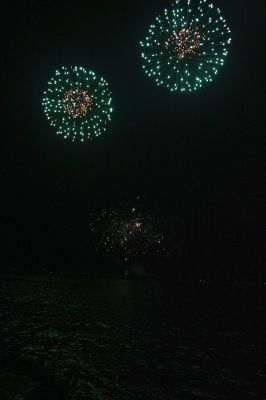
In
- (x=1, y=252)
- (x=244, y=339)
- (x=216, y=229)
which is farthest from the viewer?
(x=1, y=252)

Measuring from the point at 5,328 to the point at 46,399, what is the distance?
1.59 meters

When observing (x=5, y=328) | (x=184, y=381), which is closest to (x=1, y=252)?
(x=5, y=328)

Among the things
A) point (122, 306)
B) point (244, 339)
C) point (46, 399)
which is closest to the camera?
point (46, 399)

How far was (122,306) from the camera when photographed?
4711 millimetres

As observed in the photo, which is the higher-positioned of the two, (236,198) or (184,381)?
(236,198)

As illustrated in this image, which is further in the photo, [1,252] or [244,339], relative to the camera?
[1,252]

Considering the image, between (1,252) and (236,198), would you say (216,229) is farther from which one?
(1,252)

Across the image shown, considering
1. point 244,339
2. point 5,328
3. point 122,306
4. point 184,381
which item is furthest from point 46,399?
Answer: point 122,306

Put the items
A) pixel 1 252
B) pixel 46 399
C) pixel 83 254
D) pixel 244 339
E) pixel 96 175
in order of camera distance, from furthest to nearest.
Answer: pixel 96 175
pixel 83 254
pixel 1 252
pixel 244 339
pixel 46 399

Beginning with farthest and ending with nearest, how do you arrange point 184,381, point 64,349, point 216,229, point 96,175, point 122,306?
point 96,175 → point 216,229 → point 122,306 → point 64,349 → point 184,381

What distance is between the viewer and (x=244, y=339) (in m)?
3.23

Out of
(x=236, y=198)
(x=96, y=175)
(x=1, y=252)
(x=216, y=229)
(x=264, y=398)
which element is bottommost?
(x=264, y=398)

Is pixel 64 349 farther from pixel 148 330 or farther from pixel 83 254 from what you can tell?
pixel 83 254

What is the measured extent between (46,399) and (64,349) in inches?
36.8
